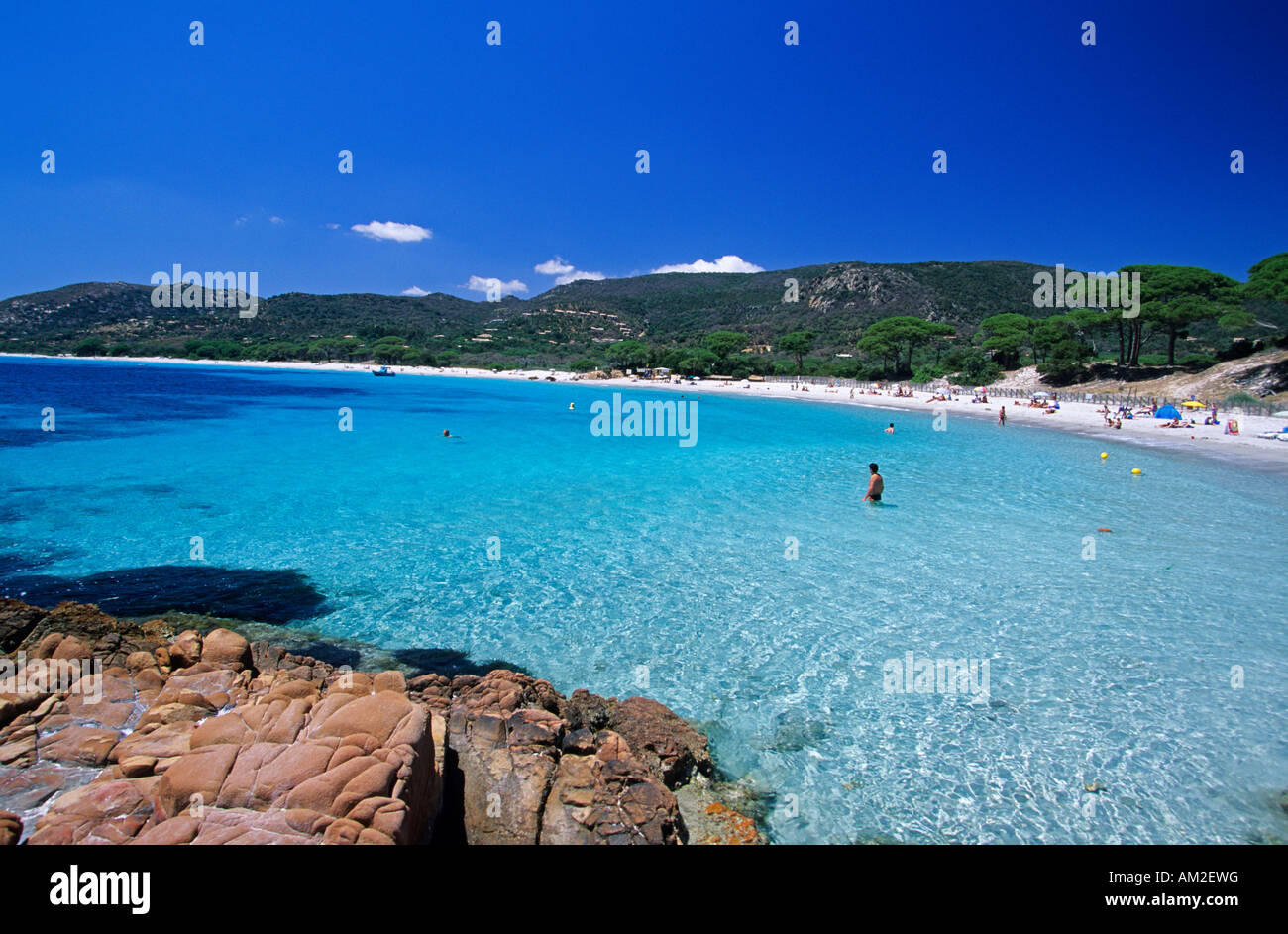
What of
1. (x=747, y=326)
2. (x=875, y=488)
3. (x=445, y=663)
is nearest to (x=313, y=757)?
(x=445, y=663)

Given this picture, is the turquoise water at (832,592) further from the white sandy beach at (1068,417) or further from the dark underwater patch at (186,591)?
the white sandy beach at (1068,417)

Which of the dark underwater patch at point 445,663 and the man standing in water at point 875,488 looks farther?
the man standing in water at point 875,488

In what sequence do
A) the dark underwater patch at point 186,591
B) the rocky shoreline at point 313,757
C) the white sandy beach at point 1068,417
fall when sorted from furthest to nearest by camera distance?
the white sandy beach at point 1068,417 < the dark underwater patch at point 186,591 < the rocky shoreline at point 313,757

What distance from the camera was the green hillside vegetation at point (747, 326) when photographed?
47781mm

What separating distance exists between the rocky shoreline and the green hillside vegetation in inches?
2116

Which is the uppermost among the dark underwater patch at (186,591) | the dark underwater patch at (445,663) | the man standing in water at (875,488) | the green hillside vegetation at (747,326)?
the green hillside vegetation at (747,326)

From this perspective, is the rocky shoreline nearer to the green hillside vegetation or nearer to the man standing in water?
the man standing in water

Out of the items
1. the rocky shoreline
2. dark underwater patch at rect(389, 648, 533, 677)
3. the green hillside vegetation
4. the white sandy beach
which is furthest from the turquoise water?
the green hillside vegetation

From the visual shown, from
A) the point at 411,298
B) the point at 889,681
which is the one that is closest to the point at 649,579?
the point at 889,681

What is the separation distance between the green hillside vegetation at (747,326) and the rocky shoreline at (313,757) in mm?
53738

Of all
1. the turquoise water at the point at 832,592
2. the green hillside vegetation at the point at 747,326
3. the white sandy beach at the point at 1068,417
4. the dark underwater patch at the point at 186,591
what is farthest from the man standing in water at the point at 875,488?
the green hillside vegetation at the point at 747,326

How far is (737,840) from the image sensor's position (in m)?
4.39

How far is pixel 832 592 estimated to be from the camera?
941 cm

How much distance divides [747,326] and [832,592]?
10795 cm
